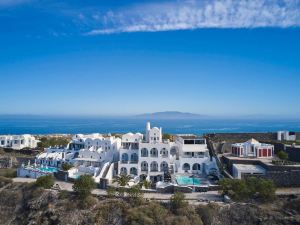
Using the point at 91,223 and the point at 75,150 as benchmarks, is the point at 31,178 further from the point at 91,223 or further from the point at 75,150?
the point at 91,223

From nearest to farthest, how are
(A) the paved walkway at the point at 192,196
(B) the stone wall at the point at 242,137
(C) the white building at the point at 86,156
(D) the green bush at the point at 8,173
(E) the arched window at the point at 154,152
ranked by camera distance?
(A) the paved walkway at the point at 192,196, (C) the white building at the point at 86,156, (E) the arched window at the point at 154,152, (D) the green bush at the point at 8,173, (B) the stone wall at the point at 242,137

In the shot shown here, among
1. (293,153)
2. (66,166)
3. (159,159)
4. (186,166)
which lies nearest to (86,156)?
(66,166)

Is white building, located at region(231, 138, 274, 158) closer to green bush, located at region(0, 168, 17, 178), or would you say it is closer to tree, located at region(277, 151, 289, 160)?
tree, located at region(277, 151, 289, 160)

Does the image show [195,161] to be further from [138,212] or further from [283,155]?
[138,212]

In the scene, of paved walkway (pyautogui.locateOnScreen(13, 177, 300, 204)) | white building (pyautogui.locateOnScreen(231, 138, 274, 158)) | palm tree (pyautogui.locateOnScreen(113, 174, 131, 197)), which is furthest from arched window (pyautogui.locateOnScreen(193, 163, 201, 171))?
palm tree (pyautogui.locateOnScreen(113, 174, 131, 197))

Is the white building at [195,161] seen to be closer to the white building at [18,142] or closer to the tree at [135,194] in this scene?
the tree at [135,194]

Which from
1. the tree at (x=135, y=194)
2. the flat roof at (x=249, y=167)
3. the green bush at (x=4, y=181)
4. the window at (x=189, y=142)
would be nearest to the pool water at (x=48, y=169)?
the green bush at (x=4, y=181)
